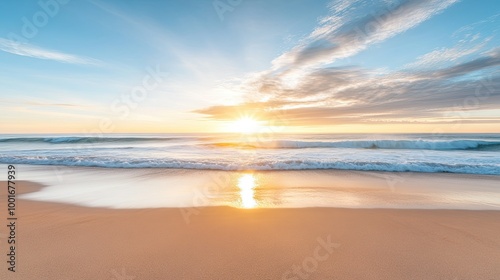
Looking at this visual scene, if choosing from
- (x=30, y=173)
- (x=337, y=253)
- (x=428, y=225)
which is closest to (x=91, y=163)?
(x=30, y=173)

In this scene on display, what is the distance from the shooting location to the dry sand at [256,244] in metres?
2.79

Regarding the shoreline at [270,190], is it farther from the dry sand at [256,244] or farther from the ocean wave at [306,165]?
the ocean wave at [306,165]

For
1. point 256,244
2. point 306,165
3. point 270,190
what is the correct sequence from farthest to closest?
1. point 306,165
2. point 270,190
3. point 256,244

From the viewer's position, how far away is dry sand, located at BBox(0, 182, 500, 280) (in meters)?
2.79

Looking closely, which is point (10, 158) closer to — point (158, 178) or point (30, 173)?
point (30, 173)

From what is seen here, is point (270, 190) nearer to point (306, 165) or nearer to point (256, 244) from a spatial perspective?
point (256, 244)

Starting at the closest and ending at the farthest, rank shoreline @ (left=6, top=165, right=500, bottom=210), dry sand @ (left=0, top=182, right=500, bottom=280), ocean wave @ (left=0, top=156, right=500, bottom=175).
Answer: dry sand @ (left=0, top=182, right=500, bottom=280), shoreline @ (left=6, top=165, right=500, bottom=210), ocean wave @ (left=0, top=156, right=500, bottom=175)

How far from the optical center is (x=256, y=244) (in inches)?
136

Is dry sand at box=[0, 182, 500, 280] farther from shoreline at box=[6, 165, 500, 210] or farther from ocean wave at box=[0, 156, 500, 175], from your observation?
ocean wave at box=[0, 156, 500, 175]

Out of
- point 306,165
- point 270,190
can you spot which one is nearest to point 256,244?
point 270,190

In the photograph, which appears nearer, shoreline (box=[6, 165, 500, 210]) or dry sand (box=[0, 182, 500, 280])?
dry sand (box=[0, 182, 500, 280])

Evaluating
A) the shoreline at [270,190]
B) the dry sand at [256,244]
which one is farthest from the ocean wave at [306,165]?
the dry sand at [256,244]

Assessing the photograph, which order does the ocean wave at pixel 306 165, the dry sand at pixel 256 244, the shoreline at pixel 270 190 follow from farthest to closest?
1. the ocean wave at pixel 306 165
2. the shoreline at pixel 270 190
3. the dry sand at pixel 256 244

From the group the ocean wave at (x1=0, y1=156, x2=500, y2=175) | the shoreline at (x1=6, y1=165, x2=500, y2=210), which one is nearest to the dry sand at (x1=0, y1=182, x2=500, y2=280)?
the shoreline at (x1=6, y1=165, x2=500, y2=210)
